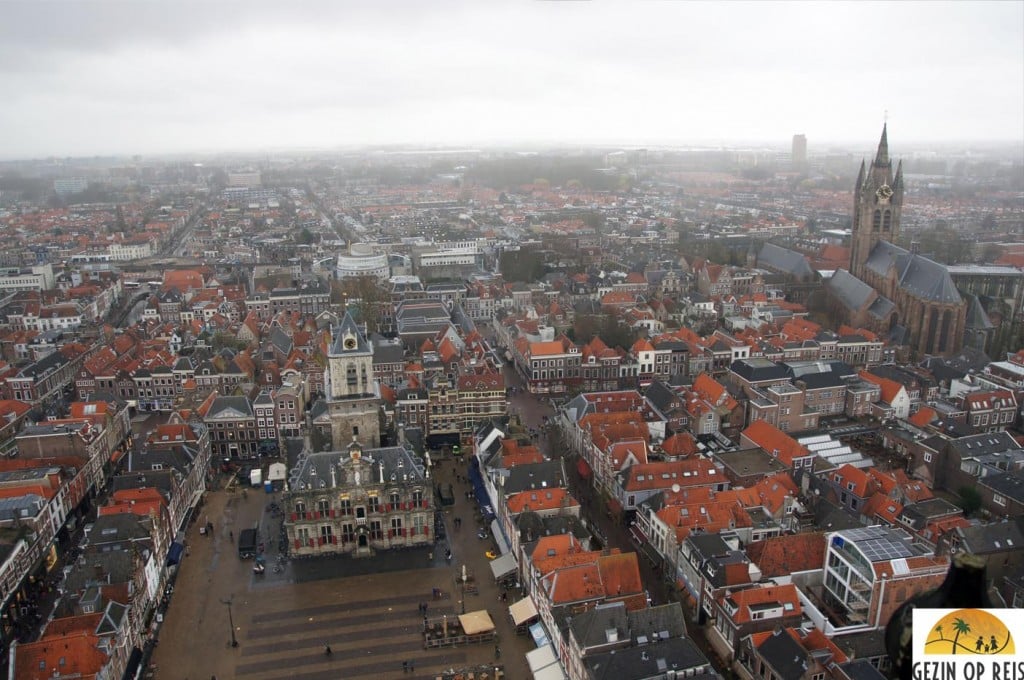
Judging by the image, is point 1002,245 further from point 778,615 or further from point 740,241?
point 778,615

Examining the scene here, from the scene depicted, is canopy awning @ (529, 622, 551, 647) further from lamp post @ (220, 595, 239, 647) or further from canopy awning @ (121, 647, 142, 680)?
canopy awning @ (121, 647, 142, 680)

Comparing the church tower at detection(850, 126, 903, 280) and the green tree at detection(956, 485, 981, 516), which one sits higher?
the church tower at detection(850, 126, 903, 280)

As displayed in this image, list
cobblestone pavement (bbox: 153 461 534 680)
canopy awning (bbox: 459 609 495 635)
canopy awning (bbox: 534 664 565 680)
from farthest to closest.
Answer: canopy awning (bbox: 459 609 495 635) → cobblestone pavement (bbox: 153 461 534 680) → canopy awning (bbox: 534 664 565 680)

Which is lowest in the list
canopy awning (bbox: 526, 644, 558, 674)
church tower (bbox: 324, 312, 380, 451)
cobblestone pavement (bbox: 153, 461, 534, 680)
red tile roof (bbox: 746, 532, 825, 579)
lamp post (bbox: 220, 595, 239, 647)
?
cobblestone pavement (bbox: 153, 461, 534, 680)

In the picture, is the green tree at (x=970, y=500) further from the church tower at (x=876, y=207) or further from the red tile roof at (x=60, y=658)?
the red tile roof at (x=60, y=658)

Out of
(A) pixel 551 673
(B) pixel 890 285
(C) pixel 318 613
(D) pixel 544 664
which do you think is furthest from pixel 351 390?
(B) pixel 890 285

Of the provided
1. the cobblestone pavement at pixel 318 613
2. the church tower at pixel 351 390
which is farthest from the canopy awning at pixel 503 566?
the church tower at pixel 351 390

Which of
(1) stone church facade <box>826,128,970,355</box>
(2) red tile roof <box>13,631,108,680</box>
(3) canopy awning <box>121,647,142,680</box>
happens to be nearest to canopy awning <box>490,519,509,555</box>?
(3) canopy awning <box>121,647,142,680</box>
